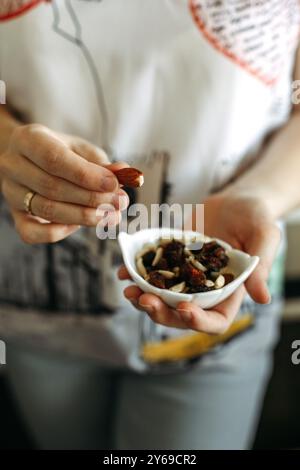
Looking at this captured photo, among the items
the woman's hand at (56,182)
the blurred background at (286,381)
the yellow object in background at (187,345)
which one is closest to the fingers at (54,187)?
the woman's hand at (56,182)

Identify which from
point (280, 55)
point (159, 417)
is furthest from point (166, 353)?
point (280, 55)

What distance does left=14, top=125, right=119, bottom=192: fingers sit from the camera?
37 cm

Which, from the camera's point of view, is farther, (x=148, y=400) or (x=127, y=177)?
(x=148, y=400)

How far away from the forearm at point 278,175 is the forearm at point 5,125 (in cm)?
21

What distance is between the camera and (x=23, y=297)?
0.64m

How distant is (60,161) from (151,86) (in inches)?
7.2

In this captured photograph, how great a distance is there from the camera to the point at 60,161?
39 centimetres

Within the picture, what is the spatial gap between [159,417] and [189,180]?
310mm

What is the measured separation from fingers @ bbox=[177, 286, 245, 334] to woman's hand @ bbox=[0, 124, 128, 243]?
88 mm

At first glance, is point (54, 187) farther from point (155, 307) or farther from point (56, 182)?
point (155, 307)

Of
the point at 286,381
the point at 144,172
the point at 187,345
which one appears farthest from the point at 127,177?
the point at 286,381

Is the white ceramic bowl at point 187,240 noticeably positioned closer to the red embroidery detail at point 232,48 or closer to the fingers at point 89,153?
the fingers at point 89,153

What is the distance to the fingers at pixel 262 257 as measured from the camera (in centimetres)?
41

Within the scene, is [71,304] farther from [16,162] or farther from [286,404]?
[286,404]
